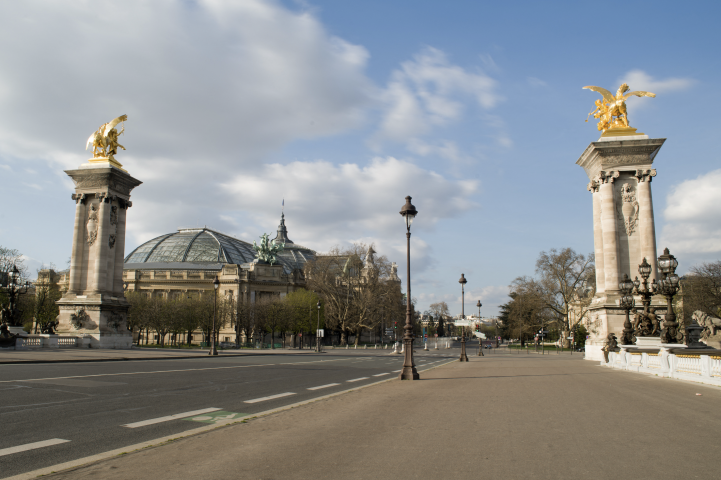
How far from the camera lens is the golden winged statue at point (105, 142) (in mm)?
43375

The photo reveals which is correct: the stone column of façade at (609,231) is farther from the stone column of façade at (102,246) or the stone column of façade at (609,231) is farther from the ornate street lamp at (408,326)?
the stone column of façade at (102,246)

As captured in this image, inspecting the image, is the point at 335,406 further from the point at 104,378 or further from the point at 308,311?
the point at 308,311

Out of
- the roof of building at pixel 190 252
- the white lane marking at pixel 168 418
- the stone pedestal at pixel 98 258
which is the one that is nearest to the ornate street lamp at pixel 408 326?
the white lane marking at pixel 168 418

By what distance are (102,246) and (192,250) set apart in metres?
83.9

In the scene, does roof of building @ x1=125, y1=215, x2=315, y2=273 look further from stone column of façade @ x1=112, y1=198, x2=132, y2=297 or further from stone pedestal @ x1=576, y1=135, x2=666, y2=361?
stone pedestal @ x1=576, y1=135, x2=666, y2=361

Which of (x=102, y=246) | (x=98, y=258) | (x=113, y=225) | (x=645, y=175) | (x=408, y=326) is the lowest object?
(x=408, y=326)

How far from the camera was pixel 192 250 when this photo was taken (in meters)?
123

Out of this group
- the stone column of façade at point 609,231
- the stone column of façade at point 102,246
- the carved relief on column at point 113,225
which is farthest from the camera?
the carved relief on column at point 113,225

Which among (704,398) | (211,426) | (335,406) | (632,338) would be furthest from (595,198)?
(211,426)

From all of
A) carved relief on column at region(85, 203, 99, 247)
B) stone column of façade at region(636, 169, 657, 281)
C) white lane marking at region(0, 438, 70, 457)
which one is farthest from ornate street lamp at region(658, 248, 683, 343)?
carved relief on column at region(85, 203, 99, 247)

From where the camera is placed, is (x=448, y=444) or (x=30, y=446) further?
(x=448, y=444)

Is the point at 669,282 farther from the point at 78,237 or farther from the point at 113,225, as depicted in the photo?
the point at 78,237

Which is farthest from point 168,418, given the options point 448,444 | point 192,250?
point 192,250

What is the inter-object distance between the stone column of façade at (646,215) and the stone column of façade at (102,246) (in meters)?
41.3
